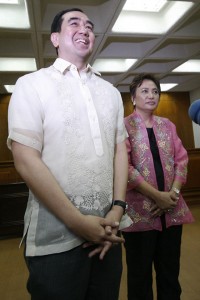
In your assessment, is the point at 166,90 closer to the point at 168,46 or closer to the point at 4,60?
the point at 168,46

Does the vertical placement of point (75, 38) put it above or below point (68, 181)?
above

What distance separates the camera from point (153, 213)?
4.53 feet

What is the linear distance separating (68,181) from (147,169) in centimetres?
68

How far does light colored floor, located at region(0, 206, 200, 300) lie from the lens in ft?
6.61

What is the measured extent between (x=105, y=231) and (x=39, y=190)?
0.25 meters

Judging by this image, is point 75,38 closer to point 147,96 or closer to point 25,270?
point 147,96

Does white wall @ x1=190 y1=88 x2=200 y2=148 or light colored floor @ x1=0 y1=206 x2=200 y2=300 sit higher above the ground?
white wall @ x1=190 y1=88 x2=200 y2=148

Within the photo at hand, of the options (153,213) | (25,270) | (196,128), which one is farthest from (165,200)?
(196,128)

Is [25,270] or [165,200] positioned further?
[25,270]

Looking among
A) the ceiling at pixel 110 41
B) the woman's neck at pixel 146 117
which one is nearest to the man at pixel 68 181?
the woman's neck at pixel 146 117

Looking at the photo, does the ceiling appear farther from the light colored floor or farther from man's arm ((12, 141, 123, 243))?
the light colored floor

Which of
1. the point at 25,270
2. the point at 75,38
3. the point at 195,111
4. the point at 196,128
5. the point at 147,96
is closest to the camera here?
the point at 195,111

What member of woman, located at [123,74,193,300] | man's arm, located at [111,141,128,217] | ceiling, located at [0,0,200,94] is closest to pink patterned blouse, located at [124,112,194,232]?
woman, located at [123,74,193,300]

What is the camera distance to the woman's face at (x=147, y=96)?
5.07ft
